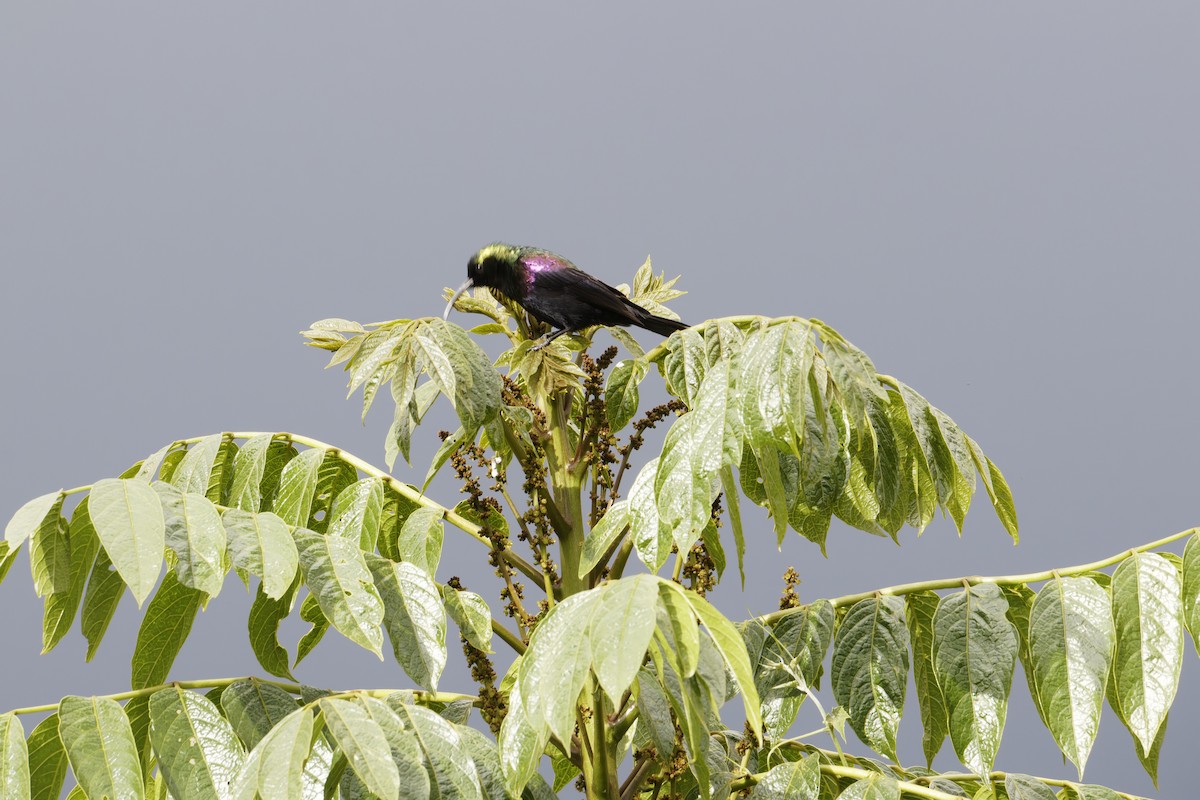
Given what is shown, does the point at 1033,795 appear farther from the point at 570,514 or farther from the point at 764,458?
the point at 570,514

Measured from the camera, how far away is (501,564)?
1.34m

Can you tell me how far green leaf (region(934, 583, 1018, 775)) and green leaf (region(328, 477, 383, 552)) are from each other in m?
0.58

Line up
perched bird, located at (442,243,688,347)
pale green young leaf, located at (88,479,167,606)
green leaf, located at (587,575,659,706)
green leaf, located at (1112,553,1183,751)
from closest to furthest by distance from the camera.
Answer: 1. green leaf, located at (587,575,659,706)
2. pale green young leaf, located at (88,479,167,606)
3. green leaf, located at (1112,553,1183,751)
4. perched bird, located at (442,243,688,347)

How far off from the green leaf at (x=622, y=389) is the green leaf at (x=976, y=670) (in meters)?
0.39

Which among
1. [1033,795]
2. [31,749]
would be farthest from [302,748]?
[1033,795]

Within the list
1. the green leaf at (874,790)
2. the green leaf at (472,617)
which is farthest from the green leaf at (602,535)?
the green leaf at (874,790)

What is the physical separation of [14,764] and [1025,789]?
0.91m

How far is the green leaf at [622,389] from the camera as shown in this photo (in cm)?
133

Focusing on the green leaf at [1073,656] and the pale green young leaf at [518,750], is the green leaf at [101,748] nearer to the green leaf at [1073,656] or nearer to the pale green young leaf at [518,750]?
the pale green young leaf at [518,750]

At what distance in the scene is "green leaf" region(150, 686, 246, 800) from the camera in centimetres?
102

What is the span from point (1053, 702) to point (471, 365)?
2.04ft

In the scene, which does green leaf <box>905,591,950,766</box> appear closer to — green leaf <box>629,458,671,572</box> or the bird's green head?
green leaf <box>629,458,671,572</box>

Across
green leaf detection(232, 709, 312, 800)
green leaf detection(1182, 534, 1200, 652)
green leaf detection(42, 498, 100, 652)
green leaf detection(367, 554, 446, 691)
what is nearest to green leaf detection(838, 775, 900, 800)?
green leaf detection(1182, 534, 1200, 652)

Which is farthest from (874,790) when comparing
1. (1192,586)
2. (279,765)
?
(279,765)
